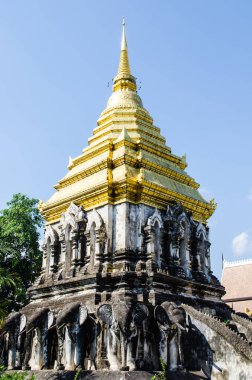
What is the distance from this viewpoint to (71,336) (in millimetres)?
11469

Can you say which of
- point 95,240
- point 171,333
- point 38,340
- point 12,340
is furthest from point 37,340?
point 171,333

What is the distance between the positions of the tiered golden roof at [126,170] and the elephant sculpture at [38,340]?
347cm

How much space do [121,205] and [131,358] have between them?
4.50 metres

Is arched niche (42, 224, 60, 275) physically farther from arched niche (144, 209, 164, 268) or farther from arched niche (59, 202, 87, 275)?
arched niche (144, 209, 164, 268)

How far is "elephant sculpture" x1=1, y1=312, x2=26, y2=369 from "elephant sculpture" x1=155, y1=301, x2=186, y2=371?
4.26 m

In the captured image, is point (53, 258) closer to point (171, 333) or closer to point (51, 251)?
point (51, 251)

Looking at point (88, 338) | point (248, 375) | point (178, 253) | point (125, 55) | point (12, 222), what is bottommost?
point (248, 375)

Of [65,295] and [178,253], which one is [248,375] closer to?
[178,253]

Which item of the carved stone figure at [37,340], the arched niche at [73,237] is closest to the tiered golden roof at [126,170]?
the arched niche at [73,237]

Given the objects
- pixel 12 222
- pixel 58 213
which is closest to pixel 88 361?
pixel 58 213

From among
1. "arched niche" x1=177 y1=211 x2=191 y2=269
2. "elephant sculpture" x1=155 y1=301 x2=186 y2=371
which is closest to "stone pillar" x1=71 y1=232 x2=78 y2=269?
"arched niche" x1=177 y1=211 x2=191 y2=269

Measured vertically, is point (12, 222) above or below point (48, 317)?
above

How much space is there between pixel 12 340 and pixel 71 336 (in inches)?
108

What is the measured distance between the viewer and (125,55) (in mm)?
18984
